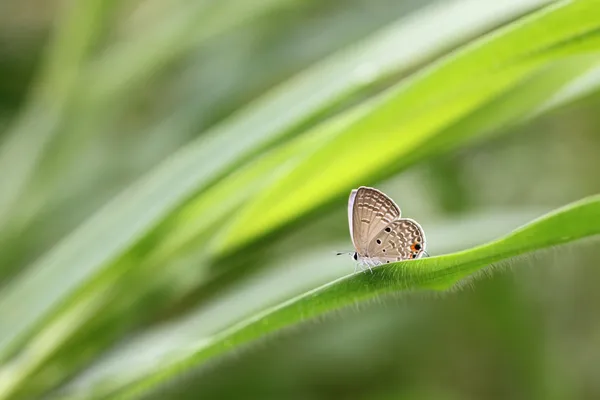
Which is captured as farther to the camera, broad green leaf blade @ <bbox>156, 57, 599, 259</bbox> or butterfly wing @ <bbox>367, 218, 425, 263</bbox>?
broad green leaf blade @ <bbox>156, 57, 599, 259</bbox>

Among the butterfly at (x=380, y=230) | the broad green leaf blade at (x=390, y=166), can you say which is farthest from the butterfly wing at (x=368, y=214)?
the broad green leaf blade at (x=390, y=166)

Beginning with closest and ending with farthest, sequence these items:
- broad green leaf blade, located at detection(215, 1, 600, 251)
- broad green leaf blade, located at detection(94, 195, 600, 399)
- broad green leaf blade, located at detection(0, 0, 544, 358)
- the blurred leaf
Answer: broad green leaf blade, located at detection(94, 195, 600, 399) < broad green leaf blade, located at detection(215, 1, 600, 251) < broad green leaf blade, located at detection(0, 0, 544, 358) < the blurred leaf

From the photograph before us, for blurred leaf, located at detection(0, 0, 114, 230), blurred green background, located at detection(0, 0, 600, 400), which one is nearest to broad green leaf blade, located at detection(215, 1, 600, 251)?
blurred green background, located at detection(0, 0, 600, 400)

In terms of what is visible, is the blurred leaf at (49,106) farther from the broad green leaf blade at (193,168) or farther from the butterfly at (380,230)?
the butterfly at (380,230)

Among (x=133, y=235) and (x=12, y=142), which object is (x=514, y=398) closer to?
(x=133, y=235)

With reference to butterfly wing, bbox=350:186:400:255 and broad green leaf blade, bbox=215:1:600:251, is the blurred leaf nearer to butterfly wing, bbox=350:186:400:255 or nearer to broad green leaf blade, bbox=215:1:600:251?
broad green leaf blade, bbox=215:1:600:251

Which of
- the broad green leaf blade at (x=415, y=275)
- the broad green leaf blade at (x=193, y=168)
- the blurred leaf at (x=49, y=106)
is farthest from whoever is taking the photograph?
the blurred leaf at (x=49, y=106)

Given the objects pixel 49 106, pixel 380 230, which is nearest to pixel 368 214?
pixel 380 230

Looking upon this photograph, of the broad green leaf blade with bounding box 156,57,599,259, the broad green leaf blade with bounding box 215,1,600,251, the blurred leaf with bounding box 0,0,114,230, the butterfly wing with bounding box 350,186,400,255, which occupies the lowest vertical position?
the butterfly wing with bounding box 350,186,400,255
